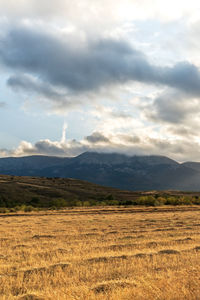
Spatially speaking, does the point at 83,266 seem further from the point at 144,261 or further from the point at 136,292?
the point at 136,292

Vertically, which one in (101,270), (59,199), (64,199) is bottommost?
(64,199)

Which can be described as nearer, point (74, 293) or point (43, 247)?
point (74, 293)

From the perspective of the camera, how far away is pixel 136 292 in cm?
868

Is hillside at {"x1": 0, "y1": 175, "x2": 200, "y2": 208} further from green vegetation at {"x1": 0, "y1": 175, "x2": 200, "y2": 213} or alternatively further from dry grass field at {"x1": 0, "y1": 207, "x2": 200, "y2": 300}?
dry grass field at {"x1": 0, "y1": 207, "x2": 200, "y2": 300}

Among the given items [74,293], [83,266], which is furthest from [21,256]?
[74,293]

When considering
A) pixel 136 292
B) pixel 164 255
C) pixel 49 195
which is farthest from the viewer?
pixel 49 195

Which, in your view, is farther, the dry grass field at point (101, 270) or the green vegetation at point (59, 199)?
the green vegetation at point (59, 199)

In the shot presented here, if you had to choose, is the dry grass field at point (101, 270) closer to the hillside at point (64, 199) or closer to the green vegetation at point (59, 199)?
the green vegetation at point (59, 199)

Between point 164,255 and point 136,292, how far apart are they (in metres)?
6.36

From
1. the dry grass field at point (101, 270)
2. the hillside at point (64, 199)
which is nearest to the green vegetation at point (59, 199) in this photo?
the hillside at point (64, 199)

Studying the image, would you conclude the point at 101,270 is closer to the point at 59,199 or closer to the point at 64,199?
the point at 59,199

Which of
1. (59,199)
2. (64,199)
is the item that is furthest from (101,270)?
(64,199)

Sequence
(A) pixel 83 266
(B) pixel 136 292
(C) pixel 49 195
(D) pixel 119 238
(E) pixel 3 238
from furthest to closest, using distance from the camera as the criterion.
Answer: (C) pixel 49 195 < (E) pixel 3 238 < (D) pixel 119 238 < (A) pixel 83 266 < (B) pixel 136 292

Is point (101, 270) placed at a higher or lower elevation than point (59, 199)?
higher
